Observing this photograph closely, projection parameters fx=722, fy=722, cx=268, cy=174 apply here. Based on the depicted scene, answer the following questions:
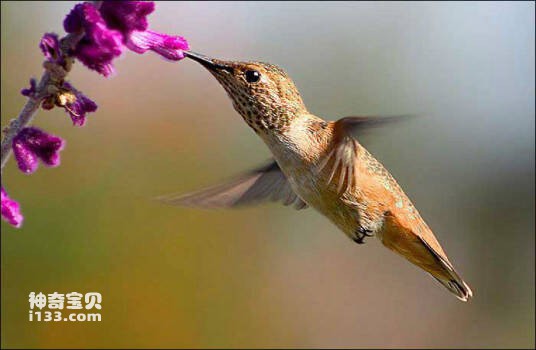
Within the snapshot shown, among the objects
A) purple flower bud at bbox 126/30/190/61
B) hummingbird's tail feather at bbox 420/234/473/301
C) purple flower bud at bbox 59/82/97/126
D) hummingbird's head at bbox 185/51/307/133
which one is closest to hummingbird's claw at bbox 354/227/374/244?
hummingbird's tail feather at bbox 420/234/473/301

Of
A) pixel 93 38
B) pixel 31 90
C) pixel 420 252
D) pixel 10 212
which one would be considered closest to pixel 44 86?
pixel 31 90

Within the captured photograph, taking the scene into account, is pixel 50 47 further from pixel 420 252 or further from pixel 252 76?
pixel 420 252

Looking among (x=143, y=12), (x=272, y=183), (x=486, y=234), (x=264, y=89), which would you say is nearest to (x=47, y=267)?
(x=272, y=183)

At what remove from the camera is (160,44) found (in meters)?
2.54

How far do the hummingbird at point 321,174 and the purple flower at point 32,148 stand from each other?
85 cm

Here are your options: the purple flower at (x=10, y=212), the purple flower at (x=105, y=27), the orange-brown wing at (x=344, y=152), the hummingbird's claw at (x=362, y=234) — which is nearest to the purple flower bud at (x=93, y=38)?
the purple flower at (x=105, y=27)

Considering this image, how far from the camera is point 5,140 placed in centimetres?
229

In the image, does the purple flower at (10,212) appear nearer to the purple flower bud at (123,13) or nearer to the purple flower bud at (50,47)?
the purple flower bud at (50,47)

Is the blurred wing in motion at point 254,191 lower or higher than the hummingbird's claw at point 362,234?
higher

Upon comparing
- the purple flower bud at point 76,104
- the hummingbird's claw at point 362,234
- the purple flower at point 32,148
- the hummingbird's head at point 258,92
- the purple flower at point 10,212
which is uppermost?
the hummingbird's head at point 258,92

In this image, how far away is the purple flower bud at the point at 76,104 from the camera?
2.23 metres

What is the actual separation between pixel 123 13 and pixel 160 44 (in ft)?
1.03

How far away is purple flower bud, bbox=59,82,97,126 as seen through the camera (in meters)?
2.23

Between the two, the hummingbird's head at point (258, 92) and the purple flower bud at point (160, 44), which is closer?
the purple flower bud at point (160, 44)
